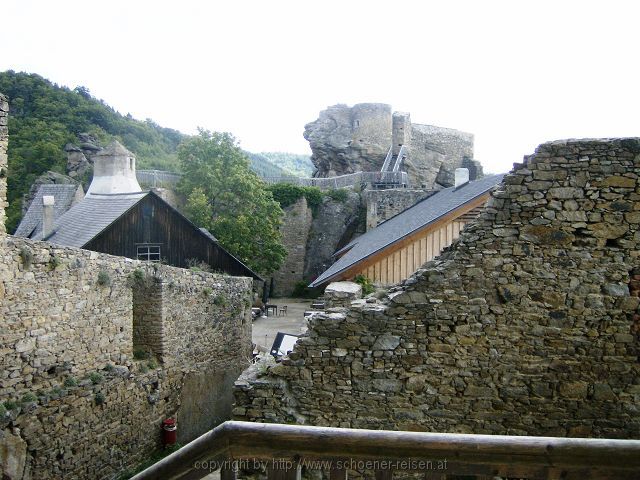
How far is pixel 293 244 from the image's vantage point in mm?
34500

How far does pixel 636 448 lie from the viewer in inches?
108

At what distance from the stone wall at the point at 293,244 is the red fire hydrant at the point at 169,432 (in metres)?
21.0

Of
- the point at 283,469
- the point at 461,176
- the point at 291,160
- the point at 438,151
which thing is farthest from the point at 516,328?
the point at 291,160

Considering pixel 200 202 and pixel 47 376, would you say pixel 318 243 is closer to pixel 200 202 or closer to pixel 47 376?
pixel 200 202

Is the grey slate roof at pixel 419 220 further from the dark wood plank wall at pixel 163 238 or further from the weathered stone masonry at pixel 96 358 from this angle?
the dark wood plank wall at pixel 163 238

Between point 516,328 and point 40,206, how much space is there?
26.2m

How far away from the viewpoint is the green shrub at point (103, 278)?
10.6 meters

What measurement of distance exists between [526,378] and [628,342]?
111cm

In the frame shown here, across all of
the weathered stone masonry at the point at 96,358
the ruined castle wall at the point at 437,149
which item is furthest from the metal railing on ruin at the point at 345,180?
the weathered stone masonry at the point at 96,358

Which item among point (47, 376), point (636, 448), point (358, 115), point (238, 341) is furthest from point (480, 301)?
point (358, 115)

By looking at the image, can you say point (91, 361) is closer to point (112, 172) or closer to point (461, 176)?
point (461, 176)

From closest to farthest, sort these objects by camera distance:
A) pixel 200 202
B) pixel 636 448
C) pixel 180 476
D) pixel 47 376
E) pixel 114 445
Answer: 1. pixel 636 448
2. pixel 180 476
3. pixel 47 376
4. pixel 114 445
5. pixel 200 202

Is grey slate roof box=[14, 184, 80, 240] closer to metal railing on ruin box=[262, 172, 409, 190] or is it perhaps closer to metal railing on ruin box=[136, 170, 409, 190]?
metal railing on ruin box=[136, 170, 409, 190]

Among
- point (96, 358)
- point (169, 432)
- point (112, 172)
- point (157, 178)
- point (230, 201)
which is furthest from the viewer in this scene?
point (157, 178)
